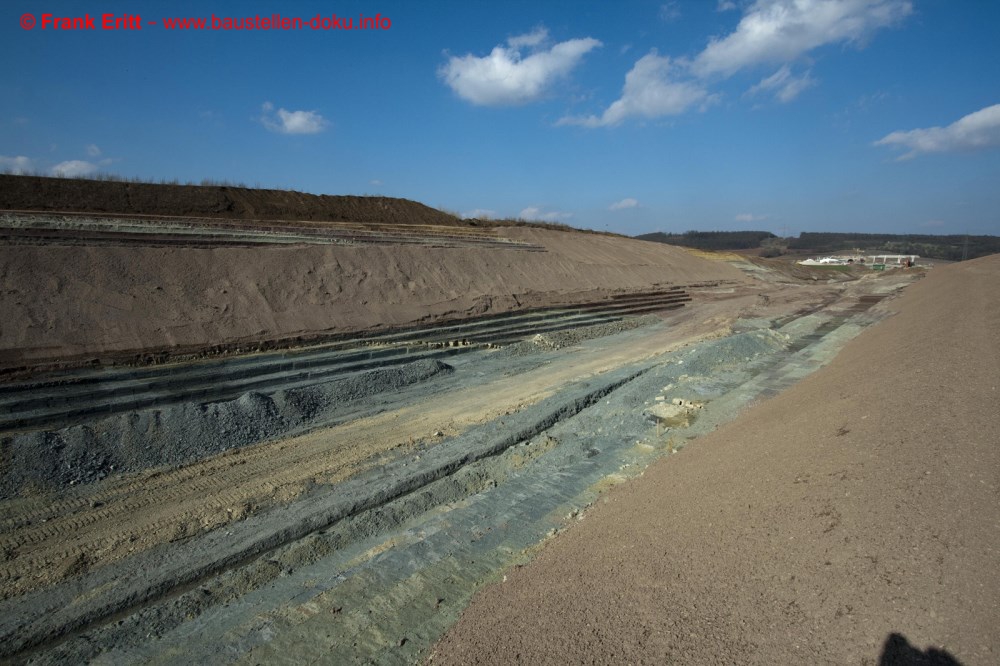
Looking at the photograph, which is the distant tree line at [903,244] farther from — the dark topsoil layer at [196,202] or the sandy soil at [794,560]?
the sandy soil at [794,560]

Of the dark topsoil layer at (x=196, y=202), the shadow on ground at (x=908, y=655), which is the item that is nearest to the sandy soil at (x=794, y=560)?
the shadow on ground at (x=908, y=655)

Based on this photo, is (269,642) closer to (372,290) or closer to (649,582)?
(649,582)

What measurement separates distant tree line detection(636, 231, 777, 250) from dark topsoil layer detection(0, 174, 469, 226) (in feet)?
256

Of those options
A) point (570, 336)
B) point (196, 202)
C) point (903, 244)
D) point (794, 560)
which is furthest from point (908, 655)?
point (903, 244)

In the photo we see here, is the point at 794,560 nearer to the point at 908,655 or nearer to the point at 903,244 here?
the point at 908,655

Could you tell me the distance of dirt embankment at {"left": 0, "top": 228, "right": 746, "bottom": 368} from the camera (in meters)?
8.46

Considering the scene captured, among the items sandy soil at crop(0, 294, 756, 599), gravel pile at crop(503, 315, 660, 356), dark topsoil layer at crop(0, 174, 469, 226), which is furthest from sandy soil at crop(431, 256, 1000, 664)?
dark topsoil layer at crop(0, 174, 469, 226)

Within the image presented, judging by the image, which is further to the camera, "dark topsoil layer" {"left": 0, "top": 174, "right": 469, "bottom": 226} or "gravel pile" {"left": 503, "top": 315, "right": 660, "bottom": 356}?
"dark topsoil layer" {"left": 0, "top": 174, "right": 469, "bottom": 226}

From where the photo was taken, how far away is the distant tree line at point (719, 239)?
101688mm

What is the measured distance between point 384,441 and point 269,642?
162 inches

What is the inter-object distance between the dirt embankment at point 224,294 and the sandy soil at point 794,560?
8066 millimetres

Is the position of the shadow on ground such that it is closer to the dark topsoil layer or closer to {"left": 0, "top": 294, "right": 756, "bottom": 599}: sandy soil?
{"left": 0, "top": 294, "right": 756, "bottom": 599}: sandy soil

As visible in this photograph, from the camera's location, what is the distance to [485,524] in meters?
5.57

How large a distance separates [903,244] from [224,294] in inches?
4491
